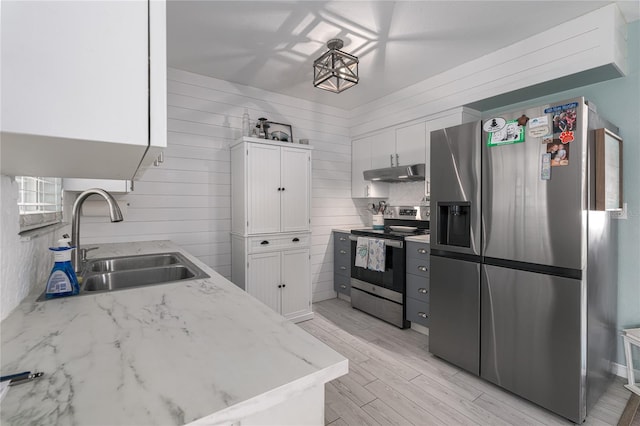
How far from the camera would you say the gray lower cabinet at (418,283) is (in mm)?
2928

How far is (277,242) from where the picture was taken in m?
3.32

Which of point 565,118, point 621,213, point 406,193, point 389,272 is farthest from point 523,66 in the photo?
point 389,272

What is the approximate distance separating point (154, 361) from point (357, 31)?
2.56m

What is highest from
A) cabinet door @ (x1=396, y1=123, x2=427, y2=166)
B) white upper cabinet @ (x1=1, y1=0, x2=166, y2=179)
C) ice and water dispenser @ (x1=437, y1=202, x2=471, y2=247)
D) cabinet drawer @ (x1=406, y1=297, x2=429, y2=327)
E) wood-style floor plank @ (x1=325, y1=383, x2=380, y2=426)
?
cabinet door @ (x1=396, y1=123, x2=427, y2=166)

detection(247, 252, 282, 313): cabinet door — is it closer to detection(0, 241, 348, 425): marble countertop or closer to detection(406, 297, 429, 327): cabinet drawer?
detection(406, 297, 429, 327): cabinet drawer

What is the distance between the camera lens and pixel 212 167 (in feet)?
10.9

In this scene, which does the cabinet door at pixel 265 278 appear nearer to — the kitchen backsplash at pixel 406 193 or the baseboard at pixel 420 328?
the baseboard at pixel 420 328

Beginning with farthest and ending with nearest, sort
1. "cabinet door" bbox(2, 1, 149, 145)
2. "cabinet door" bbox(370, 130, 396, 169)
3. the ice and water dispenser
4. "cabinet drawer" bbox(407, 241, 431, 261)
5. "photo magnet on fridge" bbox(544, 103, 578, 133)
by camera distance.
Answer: "cabinet door" bbox(370, 130, 396, 169), "cabinet drawer" bbox(407, 241, 431, 261), the ice and water dispenser, "photo magnet on fridge" bbox(544, 103, 578, 133), "cabinet door" bbox(2, 1, 149, 145)

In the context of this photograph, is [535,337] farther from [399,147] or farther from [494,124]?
[399,147]

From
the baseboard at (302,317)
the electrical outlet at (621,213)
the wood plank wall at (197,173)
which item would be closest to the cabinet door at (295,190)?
the wood plank wall at (197,173)

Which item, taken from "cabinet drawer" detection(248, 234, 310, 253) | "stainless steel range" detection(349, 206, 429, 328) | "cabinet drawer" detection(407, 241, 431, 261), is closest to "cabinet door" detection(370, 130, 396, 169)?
"stainless steel range" detection(349, 206, 429, 328)

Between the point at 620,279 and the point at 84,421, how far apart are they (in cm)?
328

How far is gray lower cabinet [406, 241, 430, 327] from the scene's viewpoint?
2.93 meters

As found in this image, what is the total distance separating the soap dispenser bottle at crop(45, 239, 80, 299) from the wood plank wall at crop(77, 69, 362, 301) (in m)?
1.74
